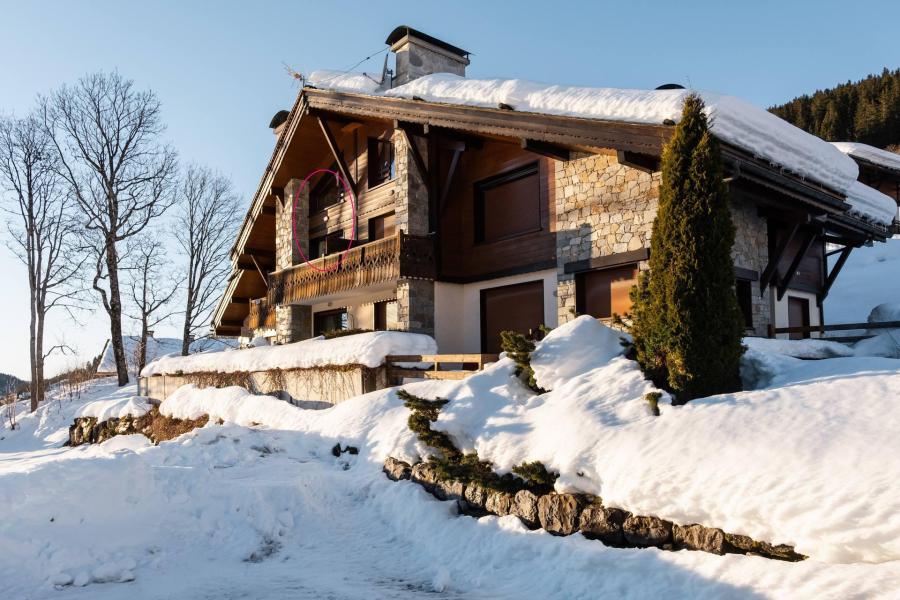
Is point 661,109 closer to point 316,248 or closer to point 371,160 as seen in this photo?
point 371,160

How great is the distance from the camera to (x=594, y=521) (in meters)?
6.18

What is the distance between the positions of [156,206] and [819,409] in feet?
95.1

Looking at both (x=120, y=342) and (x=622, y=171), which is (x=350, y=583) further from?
(x=120, y=342)

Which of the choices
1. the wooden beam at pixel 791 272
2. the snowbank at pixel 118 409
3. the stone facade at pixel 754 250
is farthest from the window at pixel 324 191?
the wooden beam at pixel 791 272

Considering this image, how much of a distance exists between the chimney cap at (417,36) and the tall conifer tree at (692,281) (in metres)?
12.5

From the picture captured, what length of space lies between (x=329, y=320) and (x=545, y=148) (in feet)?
34.4

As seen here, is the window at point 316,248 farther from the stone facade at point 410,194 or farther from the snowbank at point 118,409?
the snowbank at point 118,409

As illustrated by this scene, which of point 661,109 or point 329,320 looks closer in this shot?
point 661,109

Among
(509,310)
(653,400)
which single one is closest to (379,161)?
(509,310)

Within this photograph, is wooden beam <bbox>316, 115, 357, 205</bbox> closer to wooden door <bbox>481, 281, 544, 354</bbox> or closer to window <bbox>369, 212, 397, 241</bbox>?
window <bbox>369, 212, 397, 241</bbox>

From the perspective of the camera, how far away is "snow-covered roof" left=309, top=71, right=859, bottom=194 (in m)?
10.5

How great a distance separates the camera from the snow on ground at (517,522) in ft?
16.0

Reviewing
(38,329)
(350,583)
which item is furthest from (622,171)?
(38,329)

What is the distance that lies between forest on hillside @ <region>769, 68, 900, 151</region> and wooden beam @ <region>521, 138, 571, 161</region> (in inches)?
1449
